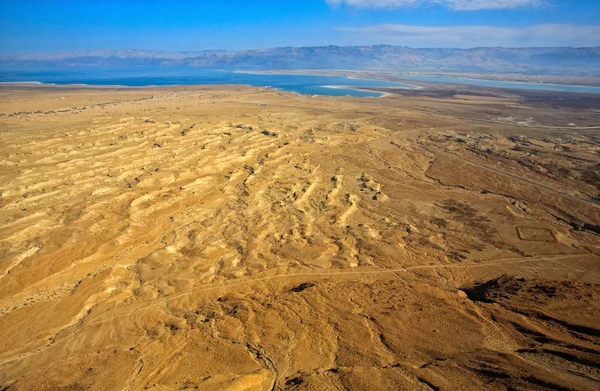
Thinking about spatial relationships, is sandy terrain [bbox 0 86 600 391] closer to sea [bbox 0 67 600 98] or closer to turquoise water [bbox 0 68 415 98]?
sea [bbox 0 67 600 98]

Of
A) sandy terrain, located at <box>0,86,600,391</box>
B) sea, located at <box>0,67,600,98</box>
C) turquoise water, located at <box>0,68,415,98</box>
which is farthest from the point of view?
sea, located at <box>0,67,600,98</box>

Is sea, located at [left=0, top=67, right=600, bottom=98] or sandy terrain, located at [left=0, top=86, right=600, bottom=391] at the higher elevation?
sea, located at [left=0, top=67, right=600, bottom=98]

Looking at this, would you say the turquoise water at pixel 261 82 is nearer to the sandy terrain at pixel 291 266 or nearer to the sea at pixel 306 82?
the sea at pixel 306 82

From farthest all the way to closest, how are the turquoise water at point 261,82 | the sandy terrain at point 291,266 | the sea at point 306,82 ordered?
the sea at point 306,82
the turquoise water at point 261,82
the sandy terrain at point 291,266

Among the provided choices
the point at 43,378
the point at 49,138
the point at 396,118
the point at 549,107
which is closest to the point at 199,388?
the point at 43,378

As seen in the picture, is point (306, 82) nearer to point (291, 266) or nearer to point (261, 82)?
point (261, 82)

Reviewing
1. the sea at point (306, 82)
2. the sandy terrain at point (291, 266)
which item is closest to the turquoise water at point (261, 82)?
the sea at point (306, 82)

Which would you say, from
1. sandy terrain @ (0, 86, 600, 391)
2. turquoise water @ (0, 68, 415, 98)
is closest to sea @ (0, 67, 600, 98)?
turquoise water @ (0, 68, 415, 98)

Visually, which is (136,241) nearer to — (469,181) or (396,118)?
(469,181)
